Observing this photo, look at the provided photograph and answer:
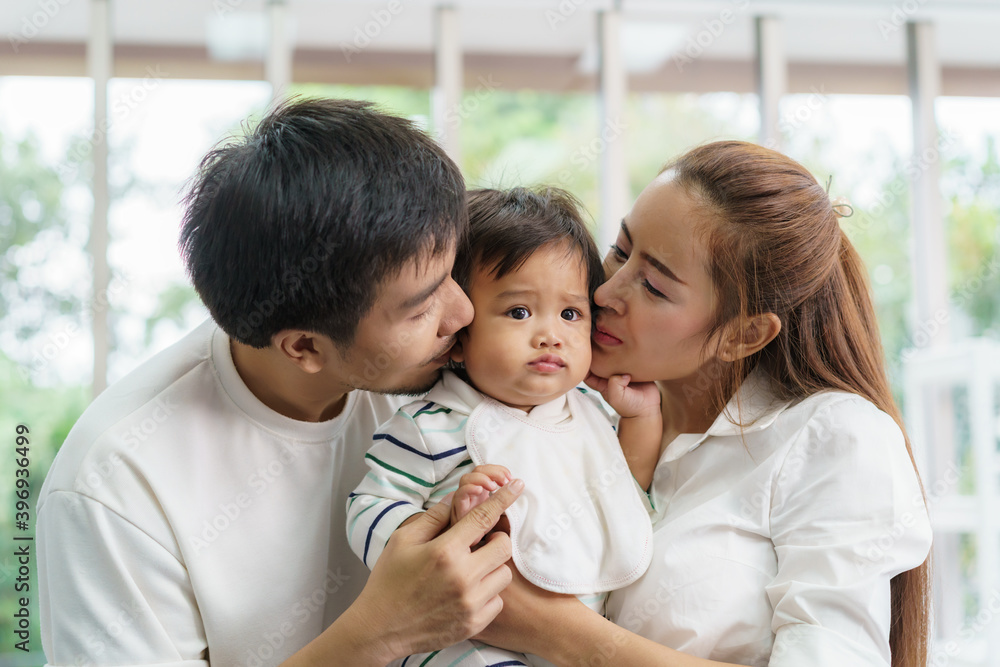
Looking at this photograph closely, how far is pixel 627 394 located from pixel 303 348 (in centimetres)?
63

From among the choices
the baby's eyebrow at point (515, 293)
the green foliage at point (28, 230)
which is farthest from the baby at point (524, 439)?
the green foliage at point (28, 230)

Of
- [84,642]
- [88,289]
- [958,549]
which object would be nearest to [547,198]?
[84,642]

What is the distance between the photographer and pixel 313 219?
1.28 m

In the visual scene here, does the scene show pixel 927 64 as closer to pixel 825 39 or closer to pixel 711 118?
pixel 825 39

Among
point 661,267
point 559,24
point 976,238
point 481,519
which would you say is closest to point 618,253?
point 661,267

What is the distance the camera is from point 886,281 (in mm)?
4730

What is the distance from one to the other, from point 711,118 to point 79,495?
4.23m

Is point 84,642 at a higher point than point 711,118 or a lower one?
lower

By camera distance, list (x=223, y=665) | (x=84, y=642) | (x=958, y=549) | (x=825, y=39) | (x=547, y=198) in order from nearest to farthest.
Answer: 1. (x=84, y=642)
2. (x=223, y=665)
3. (x=547, y=198)
4. (x=958, y=549)
5. (x=825, y=39)

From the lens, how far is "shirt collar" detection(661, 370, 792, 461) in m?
1.51

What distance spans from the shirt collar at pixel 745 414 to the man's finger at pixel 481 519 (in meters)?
0.42

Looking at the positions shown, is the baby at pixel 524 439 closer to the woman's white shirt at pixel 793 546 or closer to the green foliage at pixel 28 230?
the woman's white shirt at pixel 793 546

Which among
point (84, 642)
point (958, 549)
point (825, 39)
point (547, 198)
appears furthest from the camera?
point (825, 39)

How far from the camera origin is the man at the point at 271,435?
129cm
